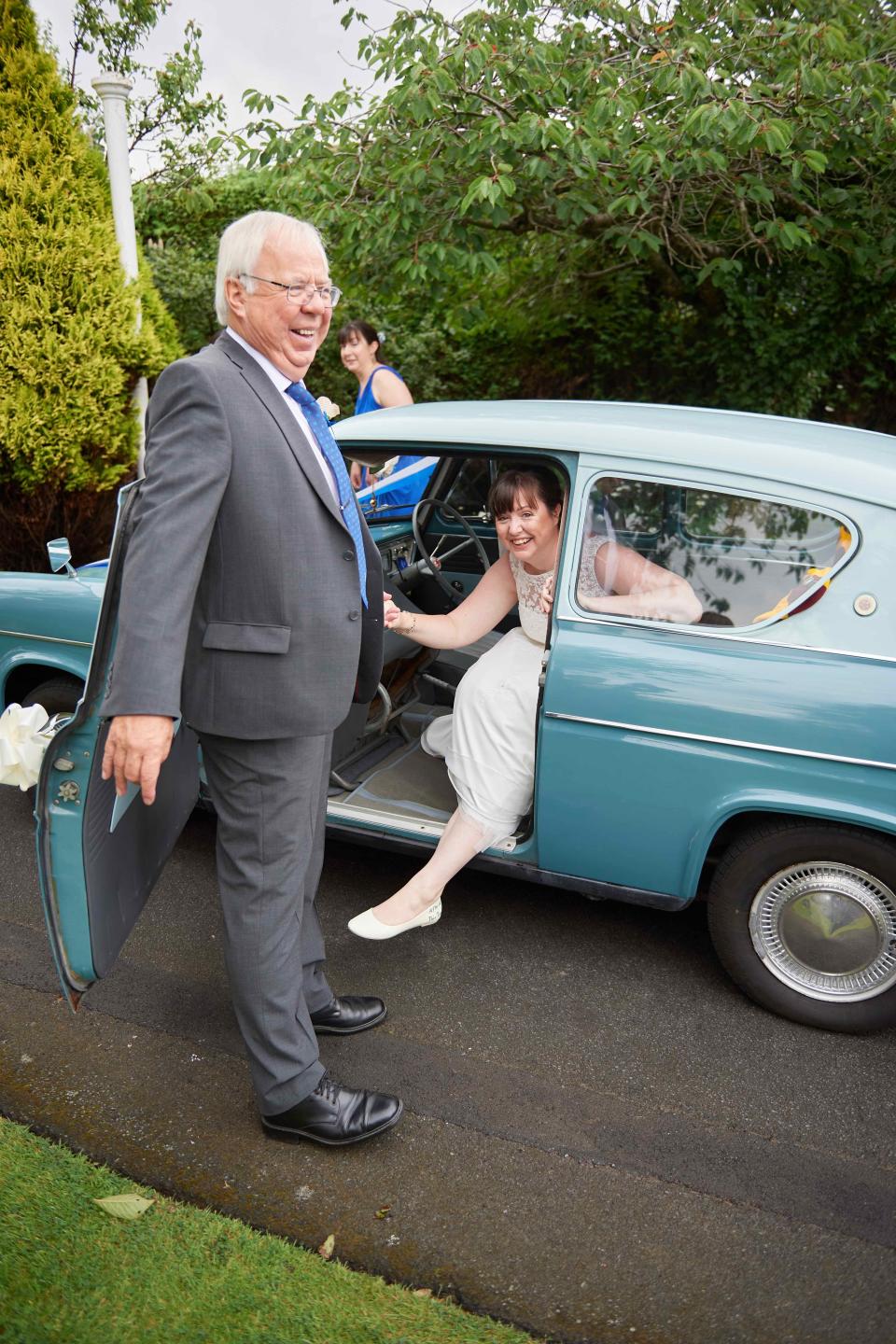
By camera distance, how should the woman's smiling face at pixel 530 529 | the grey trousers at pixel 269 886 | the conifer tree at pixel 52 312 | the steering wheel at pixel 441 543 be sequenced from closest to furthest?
the grey trousers at pixel 269 886
the woman's smiling face at pixel 530 529
the steering wheel at pixel 441 543
the conifer tree at pixel 52 312

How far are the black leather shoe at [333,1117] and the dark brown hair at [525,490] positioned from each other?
5.82ft

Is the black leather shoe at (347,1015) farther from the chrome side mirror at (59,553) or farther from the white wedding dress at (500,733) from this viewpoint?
the chrome side mirror at (59,553)

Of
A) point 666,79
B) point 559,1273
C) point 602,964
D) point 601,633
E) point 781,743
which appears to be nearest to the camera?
point 559,1273

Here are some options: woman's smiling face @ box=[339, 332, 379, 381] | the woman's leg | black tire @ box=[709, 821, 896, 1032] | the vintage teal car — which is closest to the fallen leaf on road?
the vintage teal car

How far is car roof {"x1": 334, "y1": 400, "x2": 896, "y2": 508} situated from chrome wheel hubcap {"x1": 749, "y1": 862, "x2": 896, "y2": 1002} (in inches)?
42.0

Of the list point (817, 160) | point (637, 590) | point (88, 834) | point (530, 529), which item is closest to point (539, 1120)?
point (88, 834)

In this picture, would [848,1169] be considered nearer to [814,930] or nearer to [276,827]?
[814,930]

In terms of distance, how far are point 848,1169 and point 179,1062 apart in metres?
1.76

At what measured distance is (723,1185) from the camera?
2.52 m

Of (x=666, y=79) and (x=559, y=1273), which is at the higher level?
(x=666, y=79)

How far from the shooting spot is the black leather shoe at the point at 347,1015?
299cm

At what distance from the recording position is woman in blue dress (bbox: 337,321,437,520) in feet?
15.0

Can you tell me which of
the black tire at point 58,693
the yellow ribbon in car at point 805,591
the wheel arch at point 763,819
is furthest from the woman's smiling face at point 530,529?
the black tire at point 58,693

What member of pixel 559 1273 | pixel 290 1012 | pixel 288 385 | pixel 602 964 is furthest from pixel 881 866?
pixel 288 385
